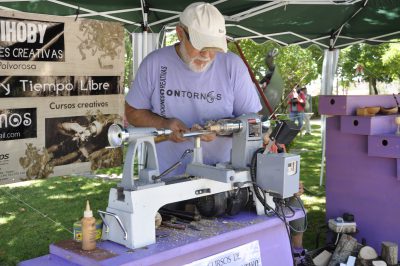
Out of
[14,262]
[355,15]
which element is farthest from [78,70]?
[355,15]

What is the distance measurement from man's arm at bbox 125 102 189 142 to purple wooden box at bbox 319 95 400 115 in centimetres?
185

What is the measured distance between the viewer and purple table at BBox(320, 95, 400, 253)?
3367 mm

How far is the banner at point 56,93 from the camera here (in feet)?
Answer: 10.1

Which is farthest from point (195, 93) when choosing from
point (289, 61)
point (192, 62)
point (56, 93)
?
point (289, 61)

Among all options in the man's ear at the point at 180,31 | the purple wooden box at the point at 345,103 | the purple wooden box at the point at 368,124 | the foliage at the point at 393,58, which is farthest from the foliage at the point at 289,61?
the man's ear at the point at 180,31

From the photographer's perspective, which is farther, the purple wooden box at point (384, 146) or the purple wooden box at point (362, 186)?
the purple wooden box at point (362, 186)

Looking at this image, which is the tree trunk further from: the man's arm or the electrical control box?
the man's arm

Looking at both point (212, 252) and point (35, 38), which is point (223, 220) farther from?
point (35, 38)

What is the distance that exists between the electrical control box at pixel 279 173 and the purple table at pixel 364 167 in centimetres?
183

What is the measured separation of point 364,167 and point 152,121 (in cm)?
213

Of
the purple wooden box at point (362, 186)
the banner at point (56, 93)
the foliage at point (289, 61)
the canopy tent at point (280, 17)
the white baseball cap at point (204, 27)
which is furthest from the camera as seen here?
the foliage at point (289, 61)

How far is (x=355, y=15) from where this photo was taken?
5.74 m

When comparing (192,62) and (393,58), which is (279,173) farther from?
(393,58)

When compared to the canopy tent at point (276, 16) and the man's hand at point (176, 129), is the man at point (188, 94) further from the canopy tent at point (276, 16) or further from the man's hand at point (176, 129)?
the canopy tent at point (276, 16)
